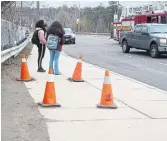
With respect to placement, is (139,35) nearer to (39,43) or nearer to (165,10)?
(165,10)

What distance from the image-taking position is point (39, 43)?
42.2 ft

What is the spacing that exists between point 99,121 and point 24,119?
1188 millimetres

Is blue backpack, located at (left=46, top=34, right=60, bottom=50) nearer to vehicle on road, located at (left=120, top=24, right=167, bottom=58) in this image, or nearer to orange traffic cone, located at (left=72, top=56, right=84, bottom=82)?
orange traffic cone, located at (left=72, top=56, right=84, bottom=82)

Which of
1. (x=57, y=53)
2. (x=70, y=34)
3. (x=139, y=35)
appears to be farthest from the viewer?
(x=70, y=34)

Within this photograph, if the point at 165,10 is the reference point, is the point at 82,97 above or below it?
below

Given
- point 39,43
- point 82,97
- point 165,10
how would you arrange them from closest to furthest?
point 82,97, point 39,43, point 165,10

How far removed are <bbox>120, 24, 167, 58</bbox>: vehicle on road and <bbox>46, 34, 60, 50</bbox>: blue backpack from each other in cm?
921

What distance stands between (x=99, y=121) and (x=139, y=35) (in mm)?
16053

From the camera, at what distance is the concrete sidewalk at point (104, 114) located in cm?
570

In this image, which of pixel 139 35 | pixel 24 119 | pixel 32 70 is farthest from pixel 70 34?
pixel 24 119

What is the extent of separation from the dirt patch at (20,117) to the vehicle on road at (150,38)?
38.0ft

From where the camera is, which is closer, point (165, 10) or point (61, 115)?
point (61, 115)

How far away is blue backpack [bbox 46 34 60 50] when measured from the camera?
11.8m

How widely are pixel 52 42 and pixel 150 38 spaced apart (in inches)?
393
